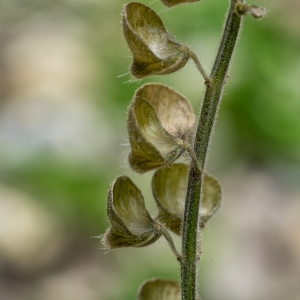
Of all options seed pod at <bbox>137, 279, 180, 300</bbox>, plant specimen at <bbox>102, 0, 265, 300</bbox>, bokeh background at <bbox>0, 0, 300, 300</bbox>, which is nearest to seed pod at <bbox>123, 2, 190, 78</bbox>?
plant specimen at <bbox>102, 0, 265, 300</bbox>

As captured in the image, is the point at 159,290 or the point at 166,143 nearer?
the point at 166,143

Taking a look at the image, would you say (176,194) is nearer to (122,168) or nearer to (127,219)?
(127,219)

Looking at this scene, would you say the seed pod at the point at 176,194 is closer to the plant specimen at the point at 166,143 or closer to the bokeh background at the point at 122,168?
the plant specimen at the point at 166,143

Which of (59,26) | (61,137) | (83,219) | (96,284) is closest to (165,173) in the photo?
(96,284)

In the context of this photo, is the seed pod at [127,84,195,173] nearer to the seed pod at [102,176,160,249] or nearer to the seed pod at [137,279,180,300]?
the seed pod at [102,176,160,249]

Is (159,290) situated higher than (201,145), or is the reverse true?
(201,145)

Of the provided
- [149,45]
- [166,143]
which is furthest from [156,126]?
[149,45]
